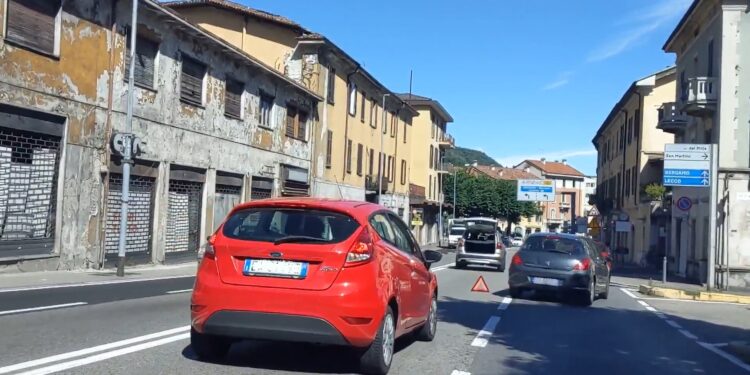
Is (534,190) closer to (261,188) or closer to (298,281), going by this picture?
(261,188)

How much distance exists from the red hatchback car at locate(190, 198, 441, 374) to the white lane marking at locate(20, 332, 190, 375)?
0.87 m

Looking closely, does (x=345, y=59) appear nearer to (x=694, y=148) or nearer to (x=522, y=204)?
(x=694, y=148)

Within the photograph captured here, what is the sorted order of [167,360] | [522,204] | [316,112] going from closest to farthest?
[167,360], [316,112], [522,204]

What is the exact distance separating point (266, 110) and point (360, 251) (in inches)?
973

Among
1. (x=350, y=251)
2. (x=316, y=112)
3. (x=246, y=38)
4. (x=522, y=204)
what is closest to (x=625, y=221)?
(x=316, y=112)

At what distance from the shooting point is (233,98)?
1086 inches

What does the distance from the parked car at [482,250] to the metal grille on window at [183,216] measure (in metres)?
10.0

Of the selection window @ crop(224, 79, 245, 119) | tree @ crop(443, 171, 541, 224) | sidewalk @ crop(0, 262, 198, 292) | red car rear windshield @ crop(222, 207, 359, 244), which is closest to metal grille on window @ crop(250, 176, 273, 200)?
window @ crop(224, 79, 245, 119)

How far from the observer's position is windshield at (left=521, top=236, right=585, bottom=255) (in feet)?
53.7

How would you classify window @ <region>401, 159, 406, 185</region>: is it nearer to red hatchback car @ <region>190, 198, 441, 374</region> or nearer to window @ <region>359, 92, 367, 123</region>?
window @ <region>359, 92, 367, 123</region>

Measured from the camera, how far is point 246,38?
3638 centimetres

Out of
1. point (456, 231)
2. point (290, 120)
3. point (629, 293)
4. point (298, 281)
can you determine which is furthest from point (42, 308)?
point (456, 231)

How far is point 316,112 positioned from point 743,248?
19179 mm

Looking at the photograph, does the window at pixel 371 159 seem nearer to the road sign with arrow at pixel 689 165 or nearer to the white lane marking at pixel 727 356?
the road sign with arrow at pixel 689 165
